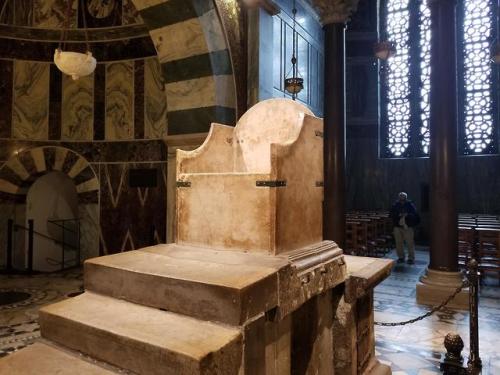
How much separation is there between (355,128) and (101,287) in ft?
38.9

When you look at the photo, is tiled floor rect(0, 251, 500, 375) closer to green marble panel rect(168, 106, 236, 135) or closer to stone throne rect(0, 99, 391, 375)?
stone throne rect(0, 99, 391, 375)

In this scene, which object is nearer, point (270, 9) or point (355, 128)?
point (270, 9)

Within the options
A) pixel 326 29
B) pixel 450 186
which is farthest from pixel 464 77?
pixel 450 186

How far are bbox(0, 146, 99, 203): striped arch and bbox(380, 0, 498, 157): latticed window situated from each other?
30.5 feet

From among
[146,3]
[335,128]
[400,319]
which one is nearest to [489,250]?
[400,319]

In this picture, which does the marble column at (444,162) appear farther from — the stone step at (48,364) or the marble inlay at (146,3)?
the stone step at (48,364)

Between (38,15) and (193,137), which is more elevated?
(38,15)

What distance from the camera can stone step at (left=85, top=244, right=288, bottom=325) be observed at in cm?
168

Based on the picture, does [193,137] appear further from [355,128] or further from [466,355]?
[355,128]

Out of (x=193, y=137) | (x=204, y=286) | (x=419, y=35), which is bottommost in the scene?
(x=204, y=286)

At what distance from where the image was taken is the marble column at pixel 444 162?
5.41 m

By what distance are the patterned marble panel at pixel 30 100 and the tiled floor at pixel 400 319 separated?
2.96 metres

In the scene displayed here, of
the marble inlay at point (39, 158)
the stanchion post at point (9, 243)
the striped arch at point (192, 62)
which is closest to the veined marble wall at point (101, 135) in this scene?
the marble inlay at point (39, 158)

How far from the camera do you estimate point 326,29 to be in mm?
6758
